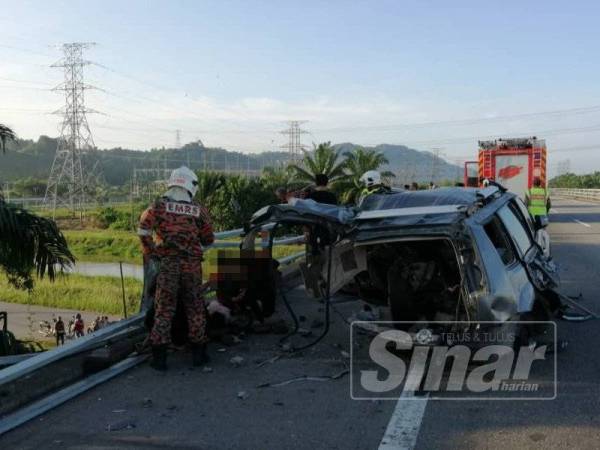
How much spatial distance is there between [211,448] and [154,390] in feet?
4.39

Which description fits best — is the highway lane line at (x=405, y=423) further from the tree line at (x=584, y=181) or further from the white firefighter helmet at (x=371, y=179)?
the tree line at (x=584, y=181)

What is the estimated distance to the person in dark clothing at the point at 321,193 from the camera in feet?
31.3

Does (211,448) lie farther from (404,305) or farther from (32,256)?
(32,256)

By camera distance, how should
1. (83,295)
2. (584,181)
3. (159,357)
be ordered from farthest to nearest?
(584,181) → (83,295) → (159,357)

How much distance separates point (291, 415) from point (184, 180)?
2.36 meters

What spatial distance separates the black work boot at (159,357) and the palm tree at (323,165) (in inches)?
1130

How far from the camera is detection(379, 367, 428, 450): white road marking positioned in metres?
4.01

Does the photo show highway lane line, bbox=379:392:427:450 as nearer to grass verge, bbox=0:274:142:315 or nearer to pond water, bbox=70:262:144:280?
grass verge, bbox=0:274:142:315

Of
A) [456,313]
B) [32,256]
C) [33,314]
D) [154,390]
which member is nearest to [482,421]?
[456,313]

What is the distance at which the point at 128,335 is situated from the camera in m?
6.46

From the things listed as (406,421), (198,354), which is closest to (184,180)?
(198,354)

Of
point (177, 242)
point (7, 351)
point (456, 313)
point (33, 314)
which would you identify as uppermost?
point (177, 242)

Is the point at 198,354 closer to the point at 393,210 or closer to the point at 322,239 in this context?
the point at 322,239

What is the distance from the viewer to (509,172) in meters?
24.2
